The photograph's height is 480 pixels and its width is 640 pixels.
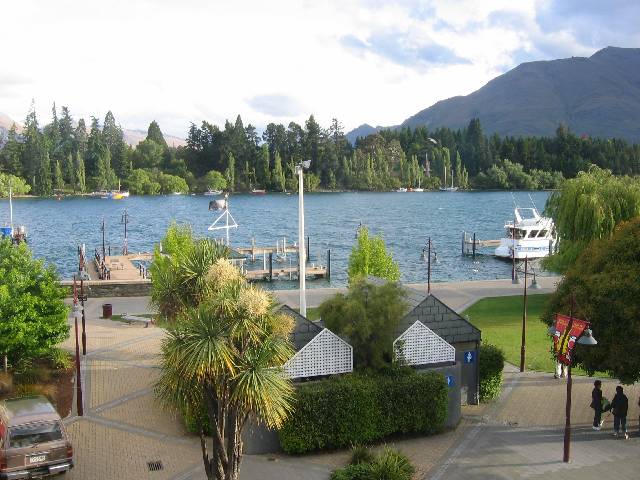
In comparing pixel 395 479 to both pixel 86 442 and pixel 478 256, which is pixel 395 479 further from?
pixel 478 256

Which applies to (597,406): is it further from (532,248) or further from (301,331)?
(532,248)

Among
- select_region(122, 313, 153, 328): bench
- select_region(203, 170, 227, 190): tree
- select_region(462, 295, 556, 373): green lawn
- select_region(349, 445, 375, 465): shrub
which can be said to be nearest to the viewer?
select_region(349, 445, 375, 465): shrub

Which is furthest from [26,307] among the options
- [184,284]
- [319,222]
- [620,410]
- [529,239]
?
[319,222]

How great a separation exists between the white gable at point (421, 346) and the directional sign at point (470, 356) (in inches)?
47.0

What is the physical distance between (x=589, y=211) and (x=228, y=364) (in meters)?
25.7

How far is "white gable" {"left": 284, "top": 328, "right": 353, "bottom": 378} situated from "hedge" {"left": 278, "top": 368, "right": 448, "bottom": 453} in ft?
1.23

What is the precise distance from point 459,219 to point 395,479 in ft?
328

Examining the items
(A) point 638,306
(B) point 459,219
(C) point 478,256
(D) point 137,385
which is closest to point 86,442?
(D) point 137,385

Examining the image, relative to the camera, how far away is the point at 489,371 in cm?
1852

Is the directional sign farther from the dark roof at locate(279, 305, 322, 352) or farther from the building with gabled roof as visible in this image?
the dark roof at locate(279, 305, 322, 352)

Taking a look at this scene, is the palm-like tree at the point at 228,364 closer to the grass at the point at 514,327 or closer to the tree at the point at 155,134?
the grass at the point at 514,327

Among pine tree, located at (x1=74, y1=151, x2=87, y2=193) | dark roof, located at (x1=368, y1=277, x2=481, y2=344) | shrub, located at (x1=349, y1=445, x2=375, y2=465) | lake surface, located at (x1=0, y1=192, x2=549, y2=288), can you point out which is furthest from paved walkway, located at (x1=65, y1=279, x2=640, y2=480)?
pine tree, located at (x1=74, y1=151, x2=87, y2=193)

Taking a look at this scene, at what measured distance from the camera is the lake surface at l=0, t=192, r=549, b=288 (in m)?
62.3

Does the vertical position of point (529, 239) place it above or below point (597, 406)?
above
